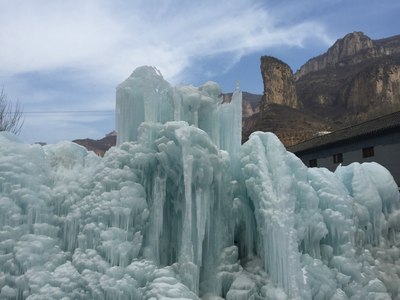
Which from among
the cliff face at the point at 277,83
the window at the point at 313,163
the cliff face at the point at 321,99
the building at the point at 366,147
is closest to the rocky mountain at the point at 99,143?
the cliff face at the point at 321,99

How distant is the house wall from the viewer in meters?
21.3

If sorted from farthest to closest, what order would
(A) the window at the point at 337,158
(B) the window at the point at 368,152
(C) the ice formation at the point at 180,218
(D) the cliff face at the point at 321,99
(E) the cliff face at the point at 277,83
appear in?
(E) the cliff face at the point at 277,83, (D) the cliff face at the point at 321,99, (A) the window at the point at 337,158, (B) the window at the point at 368,152, (C) the ice formation at the point at 180,218

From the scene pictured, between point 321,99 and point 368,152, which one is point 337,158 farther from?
point 321,99

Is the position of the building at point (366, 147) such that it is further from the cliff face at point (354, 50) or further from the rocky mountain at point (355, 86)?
the cliff face at point (354, 50)

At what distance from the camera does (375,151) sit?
22688 millimetres

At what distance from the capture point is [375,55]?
92.5 metres

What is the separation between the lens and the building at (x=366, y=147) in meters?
21.4

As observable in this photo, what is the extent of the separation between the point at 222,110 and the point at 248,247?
2843 mm

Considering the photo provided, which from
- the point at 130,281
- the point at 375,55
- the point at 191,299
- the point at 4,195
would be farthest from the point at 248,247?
the point at 375,55

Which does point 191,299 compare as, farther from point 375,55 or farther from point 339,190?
point 375,55

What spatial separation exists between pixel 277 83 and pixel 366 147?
4270cm

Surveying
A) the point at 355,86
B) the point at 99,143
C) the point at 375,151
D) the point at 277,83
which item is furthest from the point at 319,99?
the point at 375,151

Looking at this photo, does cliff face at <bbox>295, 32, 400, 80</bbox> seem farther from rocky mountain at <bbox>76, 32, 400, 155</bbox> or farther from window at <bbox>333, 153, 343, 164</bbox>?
window at <bbox>333, 153, 343, 164</bbox>

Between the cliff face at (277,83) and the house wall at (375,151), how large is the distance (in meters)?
36.3
